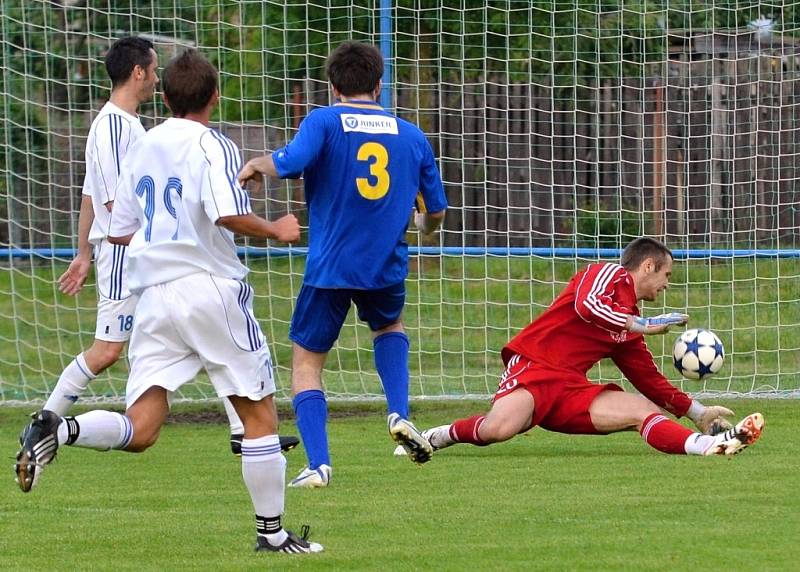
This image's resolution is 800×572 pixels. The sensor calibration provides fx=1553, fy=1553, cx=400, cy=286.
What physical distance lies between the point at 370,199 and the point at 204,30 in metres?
5.06

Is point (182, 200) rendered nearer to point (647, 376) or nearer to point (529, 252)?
point (647, 376)

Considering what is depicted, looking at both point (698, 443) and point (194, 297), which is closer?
point (194, 297)

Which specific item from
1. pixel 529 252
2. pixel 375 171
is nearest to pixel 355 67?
pixel 375 171

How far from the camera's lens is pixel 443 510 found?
6449 mm

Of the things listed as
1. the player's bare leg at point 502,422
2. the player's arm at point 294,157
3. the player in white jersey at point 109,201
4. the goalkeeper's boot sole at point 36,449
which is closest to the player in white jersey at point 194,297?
the goalkeeper's boot sole at point 36,449

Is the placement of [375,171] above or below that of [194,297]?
above

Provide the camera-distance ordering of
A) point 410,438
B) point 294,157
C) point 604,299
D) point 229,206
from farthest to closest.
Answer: point 604,299
point 410,438
point 294,157
point 229,206

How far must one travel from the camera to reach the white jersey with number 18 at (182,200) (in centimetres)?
538

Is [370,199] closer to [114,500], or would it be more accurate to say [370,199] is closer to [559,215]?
[114,500]

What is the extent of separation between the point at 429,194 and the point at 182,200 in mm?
2314

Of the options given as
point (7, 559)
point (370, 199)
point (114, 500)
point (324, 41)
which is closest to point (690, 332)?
point (370, 199)

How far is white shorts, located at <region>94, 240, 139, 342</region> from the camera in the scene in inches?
319

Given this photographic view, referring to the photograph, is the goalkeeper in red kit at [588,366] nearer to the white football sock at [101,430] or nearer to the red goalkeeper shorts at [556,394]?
the red goalkeeper shorts at [556,394]

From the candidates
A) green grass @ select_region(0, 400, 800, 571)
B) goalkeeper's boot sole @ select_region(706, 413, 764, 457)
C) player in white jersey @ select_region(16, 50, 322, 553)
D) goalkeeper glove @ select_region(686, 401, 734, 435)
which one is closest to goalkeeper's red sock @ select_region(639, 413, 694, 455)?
green grass @ select_region(0, 400, 800, 571)
